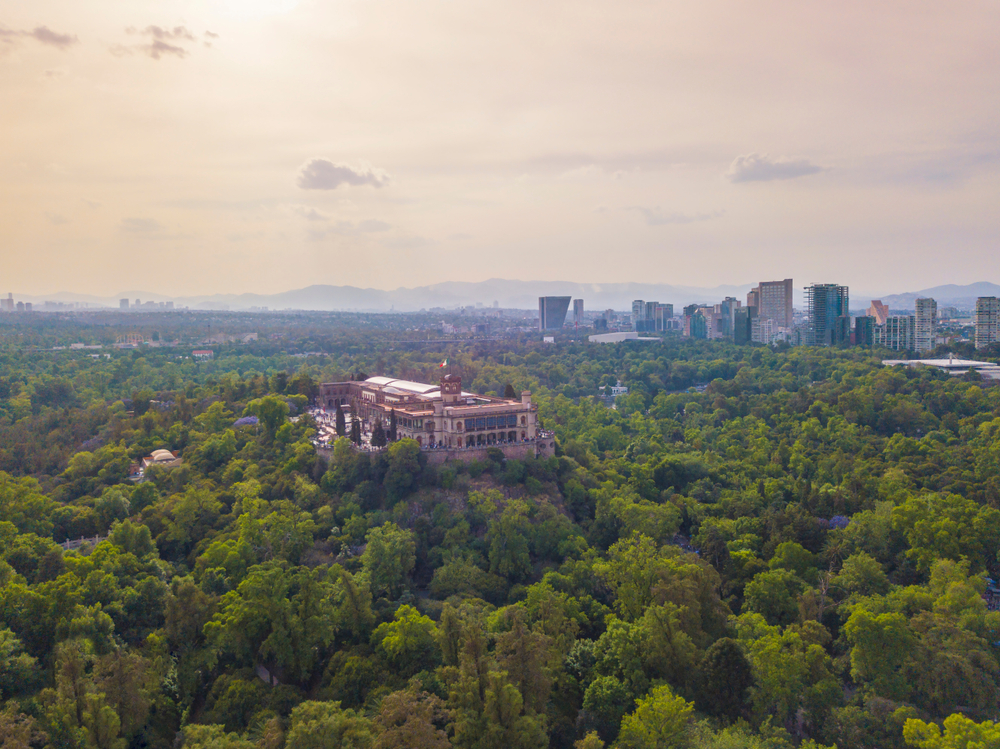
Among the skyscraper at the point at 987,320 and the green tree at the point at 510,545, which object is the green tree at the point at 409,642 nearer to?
the green tree at the point at 510,545

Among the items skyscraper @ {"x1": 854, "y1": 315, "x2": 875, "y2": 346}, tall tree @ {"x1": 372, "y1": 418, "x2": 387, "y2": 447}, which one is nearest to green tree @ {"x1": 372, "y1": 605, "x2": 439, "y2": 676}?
tall tree @ {"x1": 372, "y1": 418, "x2": 387, "y2": 447}

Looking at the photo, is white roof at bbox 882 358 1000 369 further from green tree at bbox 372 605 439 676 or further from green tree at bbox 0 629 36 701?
green tree at bbox 0 629 36 701

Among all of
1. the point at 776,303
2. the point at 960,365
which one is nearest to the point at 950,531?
the point at 960,365

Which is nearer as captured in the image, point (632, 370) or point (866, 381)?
point (866, 381)

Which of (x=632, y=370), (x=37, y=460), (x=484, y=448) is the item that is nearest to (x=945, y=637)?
(x=484, y=448)

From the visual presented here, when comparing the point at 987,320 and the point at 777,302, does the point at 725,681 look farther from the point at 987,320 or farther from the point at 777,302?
the point at 777,302

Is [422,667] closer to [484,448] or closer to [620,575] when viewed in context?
[620,575]
